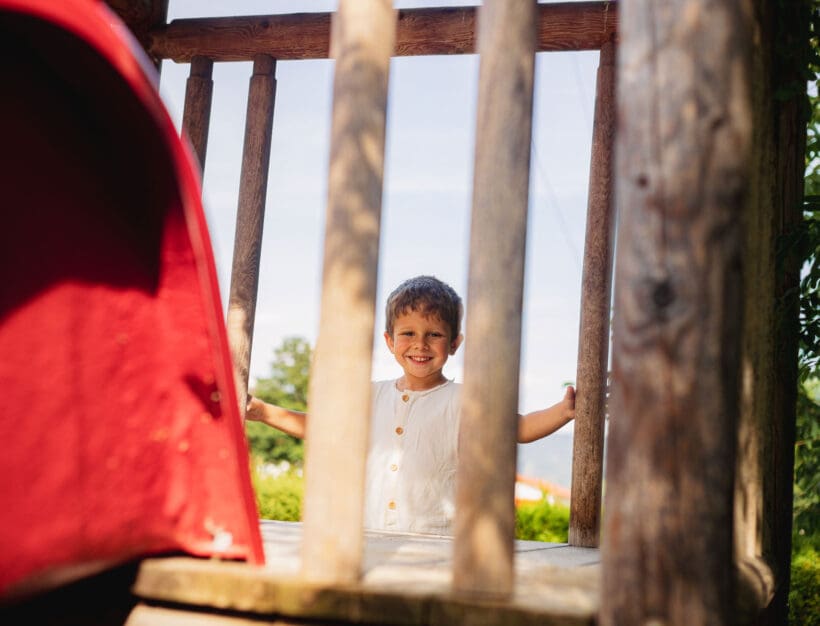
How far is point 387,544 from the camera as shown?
3.09 metres

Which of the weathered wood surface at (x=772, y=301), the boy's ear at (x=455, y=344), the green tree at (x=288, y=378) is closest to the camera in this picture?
the weathered wood surface at (x=772, y=301)

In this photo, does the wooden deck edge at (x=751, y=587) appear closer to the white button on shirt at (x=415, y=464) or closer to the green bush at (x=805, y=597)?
the white button on shirt at (x=415, y=464)

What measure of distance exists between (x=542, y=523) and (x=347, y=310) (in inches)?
278

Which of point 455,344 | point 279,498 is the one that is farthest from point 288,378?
point 455,344

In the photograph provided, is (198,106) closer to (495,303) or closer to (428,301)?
(428,301)

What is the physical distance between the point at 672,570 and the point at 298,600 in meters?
0.81

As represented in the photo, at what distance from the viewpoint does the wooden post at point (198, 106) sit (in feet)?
15.8

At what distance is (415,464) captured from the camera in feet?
15.5

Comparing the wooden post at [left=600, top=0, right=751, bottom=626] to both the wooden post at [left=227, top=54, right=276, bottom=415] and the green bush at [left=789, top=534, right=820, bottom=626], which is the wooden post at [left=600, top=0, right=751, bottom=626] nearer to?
the wooden post at [left=227, top=54, right=276, bottom=415]

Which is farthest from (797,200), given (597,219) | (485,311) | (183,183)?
(183,183)

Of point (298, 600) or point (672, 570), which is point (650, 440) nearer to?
point (672, 570)

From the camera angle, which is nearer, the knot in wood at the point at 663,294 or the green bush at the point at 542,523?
the knot in wood at the point at 663,294

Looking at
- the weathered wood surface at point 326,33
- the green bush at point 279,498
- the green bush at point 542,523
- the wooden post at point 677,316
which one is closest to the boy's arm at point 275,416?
the weathered wood surface at point 326,33

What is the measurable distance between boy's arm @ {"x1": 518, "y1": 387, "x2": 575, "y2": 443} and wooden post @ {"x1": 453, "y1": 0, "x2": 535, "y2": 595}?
2.27 metres
